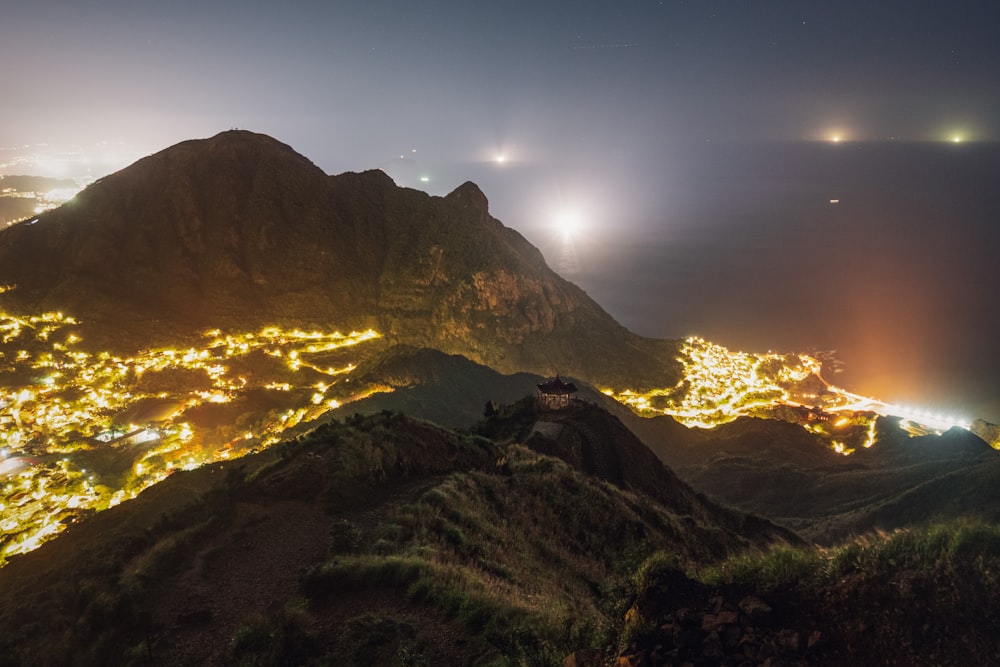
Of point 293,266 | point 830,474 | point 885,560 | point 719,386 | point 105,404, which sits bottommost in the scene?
point 830,474

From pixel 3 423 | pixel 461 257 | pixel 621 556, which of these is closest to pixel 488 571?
pixel 621 556

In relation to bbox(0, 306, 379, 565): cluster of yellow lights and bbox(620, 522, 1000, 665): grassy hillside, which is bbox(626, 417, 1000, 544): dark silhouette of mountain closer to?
bbox(620, 522, 1000, 665): grassy hillside

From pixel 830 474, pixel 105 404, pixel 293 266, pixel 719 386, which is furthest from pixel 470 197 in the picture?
pixel 830 474

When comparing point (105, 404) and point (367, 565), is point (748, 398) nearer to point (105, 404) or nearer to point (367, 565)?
point (367, 565)

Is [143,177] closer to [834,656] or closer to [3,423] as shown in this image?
[3,423]

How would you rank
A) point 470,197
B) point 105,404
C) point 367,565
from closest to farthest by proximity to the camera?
point 367,565, point 105,404, point 470,197

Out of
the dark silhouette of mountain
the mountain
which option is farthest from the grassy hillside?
the dark silhouette of mountain

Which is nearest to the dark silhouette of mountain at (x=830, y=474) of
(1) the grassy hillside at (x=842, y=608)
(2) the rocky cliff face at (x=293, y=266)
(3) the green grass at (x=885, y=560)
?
(3) the green grass at (x=885, y=560)
